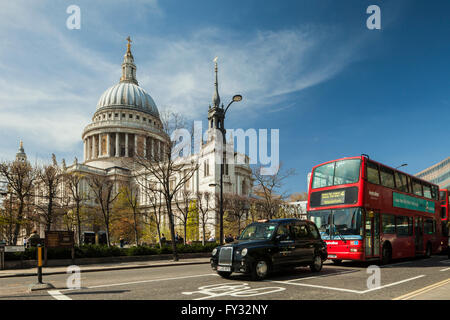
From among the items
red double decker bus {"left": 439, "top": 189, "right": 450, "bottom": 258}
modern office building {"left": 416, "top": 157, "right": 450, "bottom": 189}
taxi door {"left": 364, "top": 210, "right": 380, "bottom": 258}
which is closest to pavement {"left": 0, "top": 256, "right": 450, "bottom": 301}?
taxi door {"left": 364, "top": 210, "right": 380, "bottom": 258}

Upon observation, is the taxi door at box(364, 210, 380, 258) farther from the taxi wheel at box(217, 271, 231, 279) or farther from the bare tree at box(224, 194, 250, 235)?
the bare tree at box(224, 194, 250, 235)

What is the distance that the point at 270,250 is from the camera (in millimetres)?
11383

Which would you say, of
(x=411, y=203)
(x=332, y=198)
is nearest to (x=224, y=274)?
(x=332, y=198)

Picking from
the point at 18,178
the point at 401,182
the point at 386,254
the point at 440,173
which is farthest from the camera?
the point at 440,173

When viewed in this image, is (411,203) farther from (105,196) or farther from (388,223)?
(105,196)

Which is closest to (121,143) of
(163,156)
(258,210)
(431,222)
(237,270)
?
(258,210)

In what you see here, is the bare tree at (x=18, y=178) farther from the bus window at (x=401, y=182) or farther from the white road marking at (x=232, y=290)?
the bus window at (x=401, y=182)

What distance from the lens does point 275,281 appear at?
423 inches

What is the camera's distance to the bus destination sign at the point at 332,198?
51.3ft

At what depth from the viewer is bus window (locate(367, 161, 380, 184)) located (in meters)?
15.8

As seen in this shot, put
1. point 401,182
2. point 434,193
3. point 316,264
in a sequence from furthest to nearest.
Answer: point 434,193 < point 401,182 < point 316,264

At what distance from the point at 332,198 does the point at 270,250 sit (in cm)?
576
